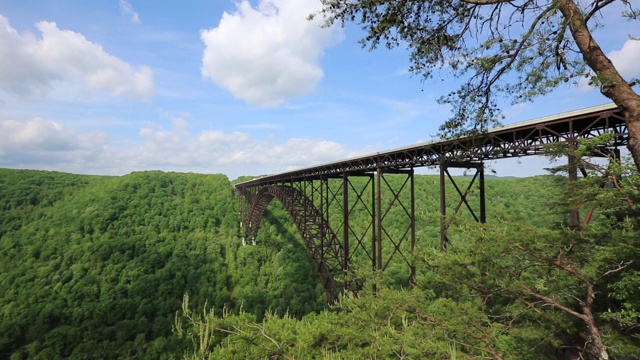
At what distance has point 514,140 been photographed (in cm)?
803

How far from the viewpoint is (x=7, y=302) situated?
32.3 m

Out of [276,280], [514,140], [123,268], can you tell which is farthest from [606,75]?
[123,268]

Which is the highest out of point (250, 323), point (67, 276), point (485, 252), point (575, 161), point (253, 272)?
point (575, 161)

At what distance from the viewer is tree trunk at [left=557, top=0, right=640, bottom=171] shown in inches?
153

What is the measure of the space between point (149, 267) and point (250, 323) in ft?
124

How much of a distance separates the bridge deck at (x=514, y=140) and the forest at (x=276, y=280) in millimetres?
1266

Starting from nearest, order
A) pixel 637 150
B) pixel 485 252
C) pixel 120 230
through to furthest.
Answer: pixel 637 150 < pixel 485 252 < pixel 120 230

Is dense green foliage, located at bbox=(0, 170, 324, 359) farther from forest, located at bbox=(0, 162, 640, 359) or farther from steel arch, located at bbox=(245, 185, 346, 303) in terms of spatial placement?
steel arch, located at bbox=(245, 185, 346, 303)

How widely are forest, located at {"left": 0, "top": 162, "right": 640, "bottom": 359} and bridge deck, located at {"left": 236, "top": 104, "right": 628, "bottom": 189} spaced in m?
1.27

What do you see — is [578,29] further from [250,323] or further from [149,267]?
[149,267]

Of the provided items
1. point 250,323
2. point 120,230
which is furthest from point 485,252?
point 120,230

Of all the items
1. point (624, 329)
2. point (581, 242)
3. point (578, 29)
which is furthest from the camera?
point (581, 242)

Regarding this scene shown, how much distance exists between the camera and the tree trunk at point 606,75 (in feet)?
→ 12.8

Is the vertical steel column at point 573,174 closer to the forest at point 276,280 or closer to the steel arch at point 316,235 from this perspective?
the forest at point 276,280
